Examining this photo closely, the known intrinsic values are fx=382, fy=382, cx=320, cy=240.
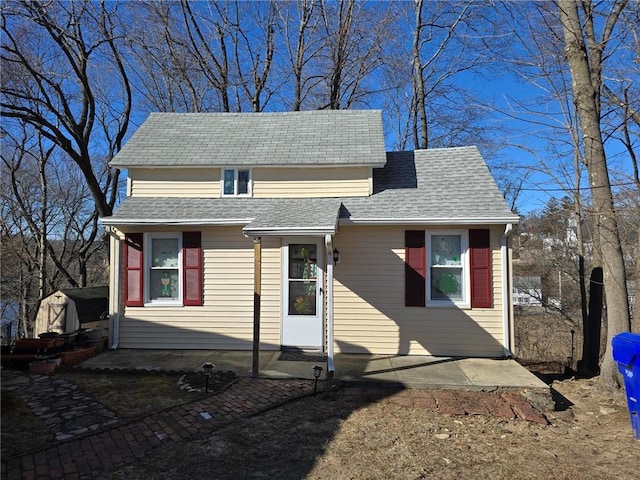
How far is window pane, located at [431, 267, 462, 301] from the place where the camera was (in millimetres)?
7148

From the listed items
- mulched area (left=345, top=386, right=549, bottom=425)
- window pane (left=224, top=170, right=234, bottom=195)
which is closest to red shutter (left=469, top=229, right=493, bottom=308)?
mulched area (left=345, top=386, right=549, bottom=425)

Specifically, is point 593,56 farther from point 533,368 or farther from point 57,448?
point 57,448

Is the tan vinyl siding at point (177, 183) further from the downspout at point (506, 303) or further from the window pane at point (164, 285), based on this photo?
the downspout at point (506, 303)

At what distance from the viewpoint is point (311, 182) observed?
8.07 metres

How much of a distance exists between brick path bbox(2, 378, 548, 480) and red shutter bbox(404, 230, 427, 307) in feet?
6.41

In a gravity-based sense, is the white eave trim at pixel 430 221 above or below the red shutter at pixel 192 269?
above

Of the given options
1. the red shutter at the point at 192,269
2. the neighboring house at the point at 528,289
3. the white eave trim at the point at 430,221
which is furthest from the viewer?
the neighboring house at the point at 528,289

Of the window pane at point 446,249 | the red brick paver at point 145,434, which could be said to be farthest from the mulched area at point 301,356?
the window pane at point 446,249

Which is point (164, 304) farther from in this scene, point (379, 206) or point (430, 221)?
point (430, 221)

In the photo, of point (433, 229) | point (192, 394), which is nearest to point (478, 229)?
point (433, 229)

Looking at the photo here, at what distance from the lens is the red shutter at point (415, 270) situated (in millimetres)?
7082

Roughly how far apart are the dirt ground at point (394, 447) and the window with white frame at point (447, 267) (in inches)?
101

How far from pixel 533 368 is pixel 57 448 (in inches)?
380

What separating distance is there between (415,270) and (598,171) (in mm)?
3504
